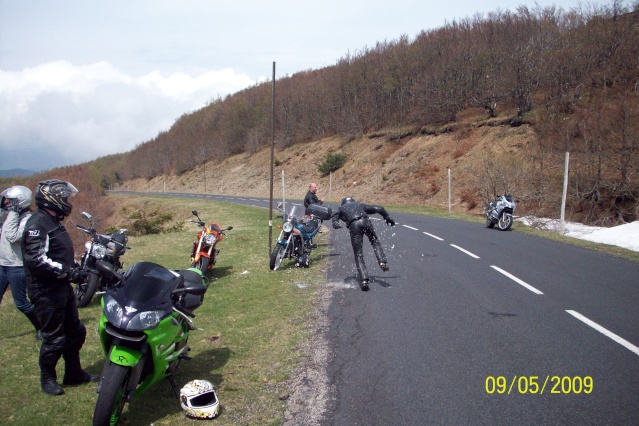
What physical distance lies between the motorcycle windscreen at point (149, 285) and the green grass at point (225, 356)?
1044mm

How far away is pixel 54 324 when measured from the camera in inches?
198

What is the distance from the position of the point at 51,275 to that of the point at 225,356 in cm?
216

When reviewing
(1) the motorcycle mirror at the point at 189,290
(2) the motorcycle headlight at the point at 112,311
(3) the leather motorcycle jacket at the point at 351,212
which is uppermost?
(3) the leather motorcycle jacket at the point at 351,212

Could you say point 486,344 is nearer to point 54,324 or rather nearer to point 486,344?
point 486,344

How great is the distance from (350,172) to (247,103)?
5679cm

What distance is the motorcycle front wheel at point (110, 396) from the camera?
155 inches

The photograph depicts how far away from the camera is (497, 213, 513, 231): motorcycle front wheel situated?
18.8 meters

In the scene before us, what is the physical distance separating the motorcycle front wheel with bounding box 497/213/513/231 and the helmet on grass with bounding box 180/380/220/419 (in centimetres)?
1629

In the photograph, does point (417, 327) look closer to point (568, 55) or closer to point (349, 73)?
point (568, 55)

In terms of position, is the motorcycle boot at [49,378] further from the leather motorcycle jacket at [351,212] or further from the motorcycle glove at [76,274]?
the leather motorcycle jacket at [351,212]

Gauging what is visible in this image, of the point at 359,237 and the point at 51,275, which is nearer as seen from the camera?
the point at 51,275

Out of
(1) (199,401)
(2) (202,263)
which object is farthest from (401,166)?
(1) (199,401)

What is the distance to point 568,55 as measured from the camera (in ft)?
117
